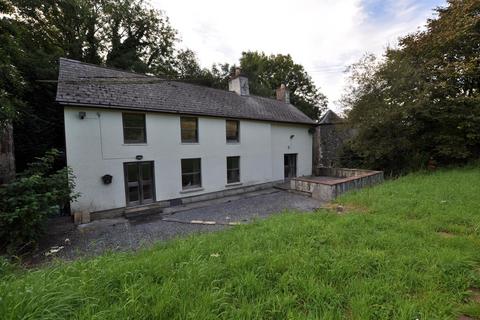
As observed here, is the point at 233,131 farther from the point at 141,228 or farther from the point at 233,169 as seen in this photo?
the point at 141,228

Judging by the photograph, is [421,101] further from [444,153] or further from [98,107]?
Answer: [98,107]

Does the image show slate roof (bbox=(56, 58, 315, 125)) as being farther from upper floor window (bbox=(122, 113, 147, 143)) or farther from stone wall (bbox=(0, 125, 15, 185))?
stone wall (bbox=(0, 125, 15, 185))

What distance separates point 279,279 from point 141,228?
231 inches

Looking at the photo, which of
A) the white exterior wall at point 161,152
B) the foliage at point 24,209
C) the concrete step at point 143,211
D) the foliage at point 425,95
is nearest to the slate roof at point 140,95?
the white exterior wall at point 161,152

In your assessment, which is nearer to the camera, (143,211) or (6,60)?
(6,60)

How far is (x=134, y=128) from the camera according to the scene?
923 cm

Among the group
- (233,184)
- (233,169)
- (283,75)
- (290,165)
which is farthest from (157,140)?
(283,75)

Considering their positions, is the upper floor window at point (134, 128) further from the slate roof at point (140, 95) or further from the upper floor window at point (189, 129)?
the upper floor window at point (189, 129)

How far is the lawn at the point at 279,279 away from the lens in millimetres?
2088

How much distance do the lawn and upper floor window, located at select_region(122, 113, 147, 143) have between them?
633 centimetres

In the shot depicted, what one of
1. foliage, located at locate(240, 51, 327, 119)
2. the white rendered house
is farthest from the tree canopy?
foliage, located at locate(240, 51, 327, 119)

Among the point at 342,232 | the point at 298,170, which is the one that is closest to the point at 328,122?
the point at 298,170

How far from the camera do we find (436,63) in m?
11.9

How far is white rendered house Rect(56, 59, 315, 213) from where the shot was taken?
8086 millimetres
